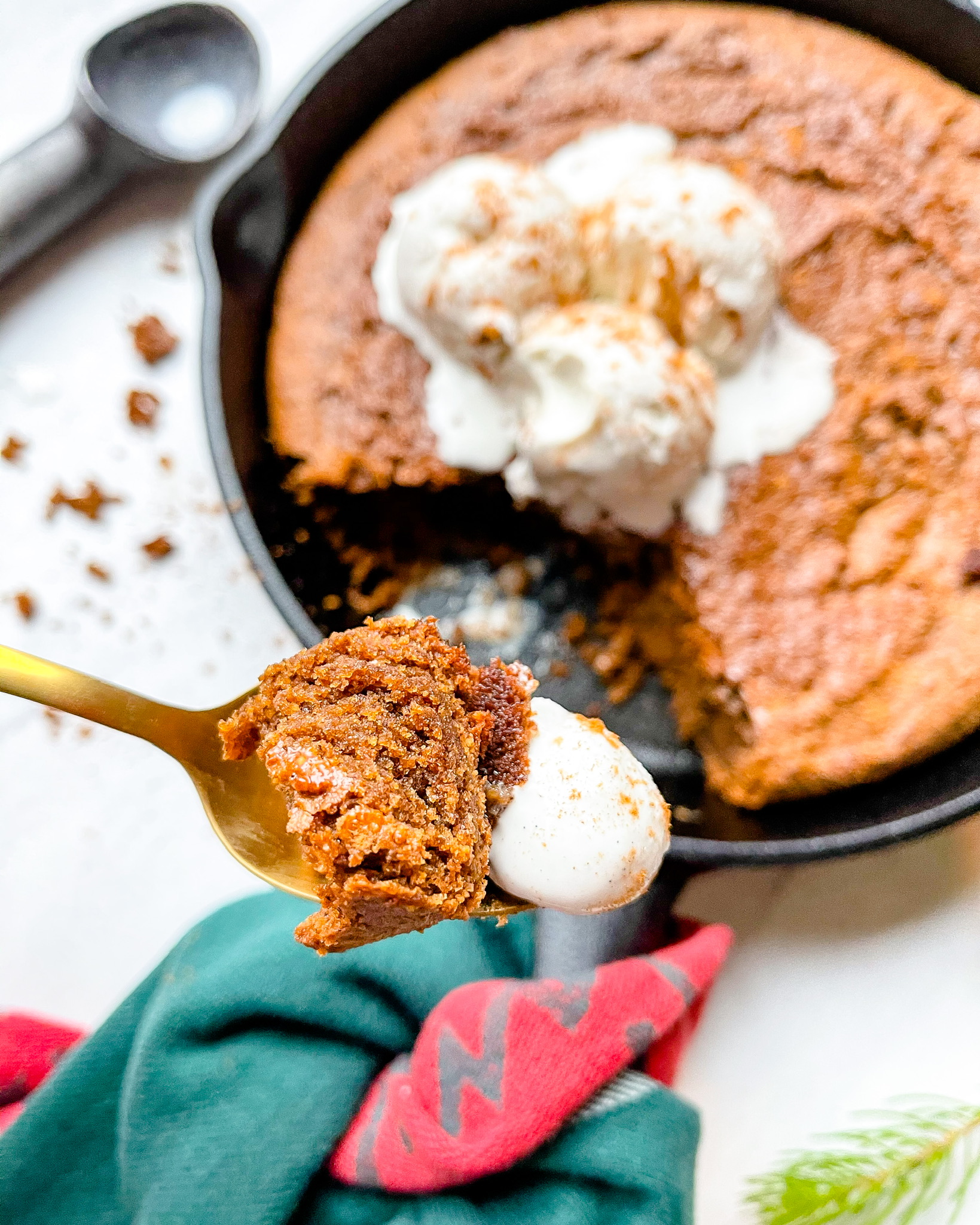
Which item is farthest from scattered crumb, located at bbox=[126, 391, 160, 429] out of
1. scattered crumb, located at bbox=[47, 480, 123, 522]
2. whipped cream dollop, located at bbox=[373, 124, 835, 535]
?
whipped cream dollop, located at bbox=[373, 124, 835, 535]

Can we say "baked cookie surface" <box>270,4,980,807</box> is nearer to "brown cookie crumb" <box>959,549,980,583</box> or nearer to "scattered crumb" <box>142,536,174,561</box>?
"brown cookie crumb" <box>959,549,980,583</box>

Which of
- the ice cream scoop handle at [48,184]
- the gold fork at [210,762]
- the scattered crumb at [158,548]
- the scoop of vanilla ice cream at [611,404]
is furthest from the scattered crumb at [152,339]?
the gold fork at [210,762]

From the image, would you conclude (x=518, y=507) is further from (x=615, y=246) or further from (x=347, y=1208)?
(x=347, y=1208)

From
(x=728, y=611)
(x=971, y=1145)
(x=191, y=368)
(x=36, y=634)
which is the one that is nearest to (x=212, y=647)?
(x=36, y=634)

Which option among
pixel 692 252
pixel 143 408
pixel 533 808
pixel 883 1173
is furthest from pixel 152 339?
pixel 883 1173

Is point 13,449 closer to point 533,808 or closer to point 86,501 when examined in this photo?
point 86,501
